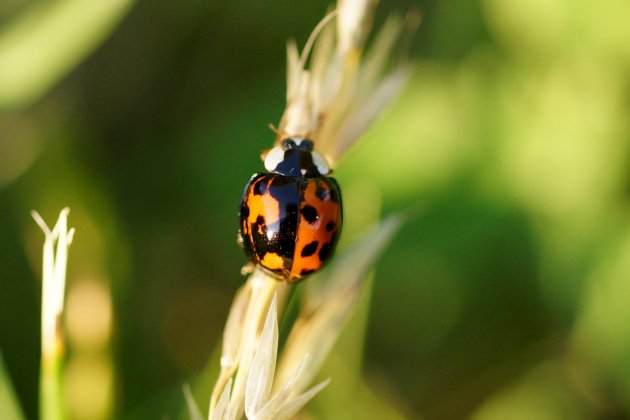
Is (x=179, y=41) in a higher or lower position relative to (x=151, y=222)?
higher

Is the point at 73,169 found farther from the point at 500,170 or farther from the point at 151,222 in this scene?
the point at 500,170

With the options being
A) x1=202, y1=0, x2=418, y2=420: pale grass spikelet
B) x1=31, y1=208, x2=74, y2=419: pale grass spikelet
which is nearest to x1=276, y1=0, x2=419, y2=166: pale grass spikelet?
x1=202, y1=0, x2=418, y2=420: pale grass spikelet

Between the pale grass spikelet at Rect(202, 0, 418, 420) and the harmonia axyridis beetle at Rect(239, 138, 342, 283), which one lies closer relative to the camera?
the pale grass spikelet at Rect(202, 0, 418, 420)

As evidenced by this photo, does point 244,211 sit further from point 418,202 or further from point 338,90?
point 418,202

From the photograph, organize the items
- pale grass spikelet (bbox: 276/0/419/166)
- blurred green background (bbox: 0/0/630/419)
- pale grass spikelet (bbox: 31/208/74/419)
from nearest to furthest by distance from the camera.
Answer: pale grass spikelet (bbox: 31/208/74/419) < pale grass spikelet (bbox: 276/0/419/166) < blurred green background (bbox: 0/0/630/419)

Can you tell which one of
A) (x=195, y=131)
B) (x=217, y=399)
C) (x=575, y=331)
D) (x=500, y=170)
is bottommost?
(x=575, y=331)

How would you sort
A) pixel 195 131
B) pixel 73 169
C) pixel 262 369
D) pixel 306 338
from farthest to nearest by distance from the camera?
pixel 195 131 < pixel 73 169 < pixel 306 338 < pixel 262 369

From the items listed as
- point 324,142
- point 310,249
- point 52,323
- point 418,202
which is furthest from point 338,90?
point 418,202

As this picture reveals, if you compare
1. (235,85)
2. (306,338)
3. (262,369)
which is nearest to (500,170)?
(235,85)

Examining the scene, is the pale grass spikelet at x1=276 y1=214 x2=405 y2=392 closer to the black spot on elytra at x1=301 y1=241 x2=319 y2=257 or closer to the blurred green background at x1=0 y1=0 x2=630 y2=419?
the black spot on elytra at x1=301 y1=241 x2=319 y2=257
